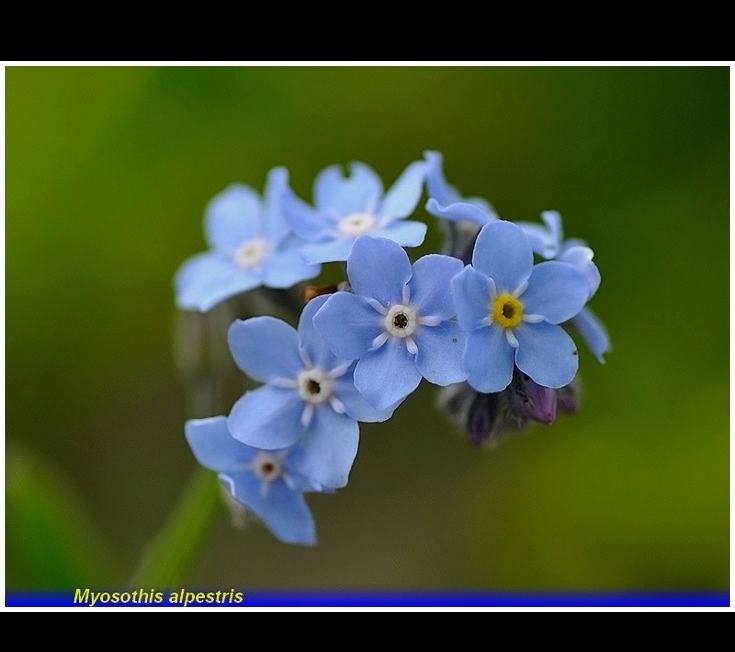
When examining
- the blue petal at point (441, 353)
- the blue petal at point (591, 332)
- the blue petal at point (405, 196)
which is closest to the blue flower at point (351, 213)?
the blue petal at point (405, 196)

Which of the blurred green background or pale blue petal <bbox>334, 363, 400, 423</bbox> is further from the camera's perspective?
the blurred green background

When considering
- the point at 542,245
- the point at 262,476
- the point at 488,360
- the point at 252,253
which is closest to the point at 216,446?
the point at 262,476

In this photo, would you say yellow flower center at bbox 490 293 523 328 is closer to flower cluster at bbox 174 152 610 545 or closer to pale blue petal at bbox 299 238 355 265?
flower cluster at bbox 174 152 610 545

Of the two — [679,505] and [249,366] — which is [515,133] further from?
[249,366]

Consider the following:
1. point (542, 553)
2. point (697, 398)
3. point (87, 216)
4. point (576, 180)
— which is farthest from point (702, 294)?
point (87, 216)

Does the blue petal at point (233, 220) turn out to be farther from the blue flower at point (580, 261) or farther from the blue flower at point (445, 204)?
the blue flower at point (580, 261)

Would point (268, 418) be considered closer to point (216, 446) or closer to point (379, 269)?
point (216, 446)
